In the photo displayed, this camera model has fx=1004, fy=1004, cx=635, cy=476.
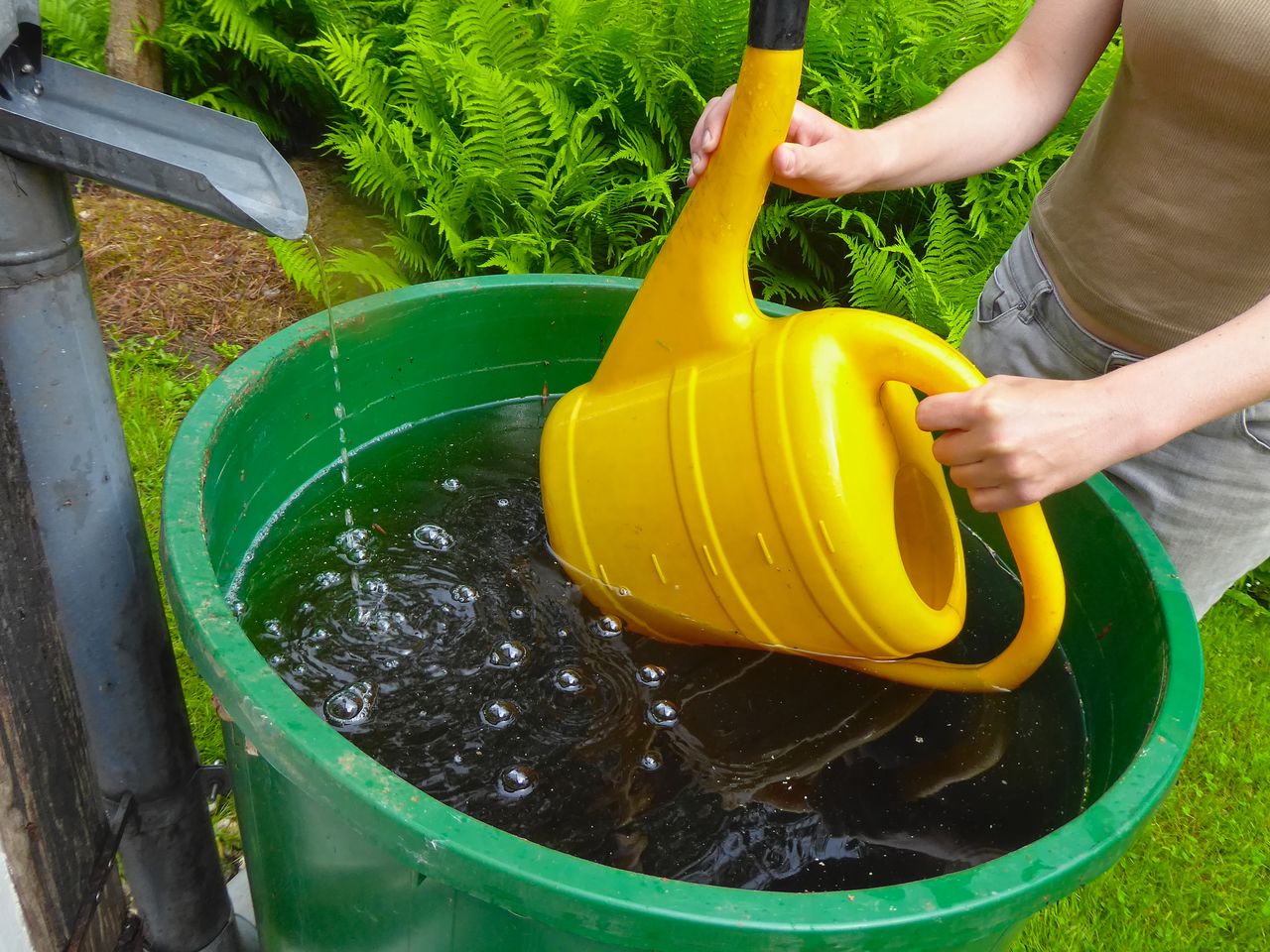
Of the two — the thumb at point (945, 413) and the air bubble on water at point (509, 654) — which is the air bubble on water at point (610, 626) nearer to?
the air bubble on water at point (509, 654)

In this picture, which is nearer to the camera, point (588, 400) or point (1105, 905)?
point (588, 400)

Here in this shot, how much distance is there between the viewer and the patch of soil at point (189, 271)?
8.23 ft

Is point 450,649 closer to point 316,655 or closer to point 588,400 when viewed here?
point 316,655

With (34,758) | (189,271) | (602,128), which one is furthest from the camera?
(602,128)

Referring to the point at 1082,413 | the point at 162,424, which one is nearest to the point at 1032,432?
the point at 1082,413

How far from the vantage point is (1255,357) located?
0.92m

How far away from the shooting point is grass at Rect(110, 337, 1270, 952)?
1.66m

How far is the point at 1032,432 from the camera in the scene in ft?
2.85

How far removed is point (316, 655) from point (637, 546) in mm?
407

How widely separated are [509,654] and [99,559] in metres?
0.46

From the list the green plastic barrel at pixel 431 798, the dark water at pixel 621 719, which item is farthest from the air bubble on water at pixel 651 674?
the green plastic barrel at pixel 431 798

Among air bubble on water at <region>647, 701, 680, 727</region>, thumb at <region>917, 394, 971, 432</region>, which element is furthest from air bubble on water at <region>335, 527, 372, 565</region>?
thumb at <region>917, 394, 971, 432</region>

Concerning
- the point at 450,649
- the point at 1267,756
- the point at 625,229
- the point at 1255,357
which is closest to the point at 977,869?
the point at 1255,357

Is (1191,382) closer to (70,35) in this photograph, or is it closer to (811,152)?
(811,152)
